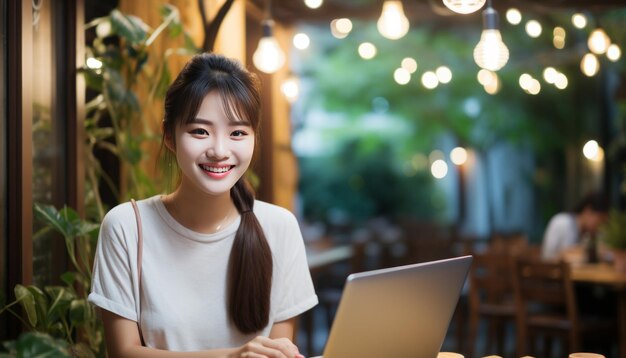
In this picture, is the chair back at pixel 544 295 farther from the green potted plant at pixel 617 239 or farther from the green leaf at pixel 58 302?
the green leaf at pixel 58 302

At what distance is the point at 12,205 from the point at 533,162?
12.4 m

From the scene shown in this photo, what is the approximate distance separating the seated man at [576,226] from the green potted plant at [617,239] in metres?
0.99

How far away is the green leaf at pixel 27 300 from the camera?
2.53 m

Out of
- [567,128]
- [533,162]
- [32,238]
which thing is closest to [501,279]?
[32,238]

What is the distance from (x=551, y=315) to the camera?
629 cm

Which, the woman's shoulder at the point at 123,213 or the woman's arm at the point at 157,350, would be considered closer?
the woman's arm at the point at 157,350

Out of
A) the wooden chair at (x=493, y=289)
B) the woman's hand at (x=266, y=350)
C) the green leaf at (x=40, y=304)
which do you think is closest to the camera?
the woman's hand at (x=266, y=350)

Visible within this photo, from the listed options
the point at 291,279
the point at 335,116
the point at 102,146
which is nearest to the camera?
the point at 291,279

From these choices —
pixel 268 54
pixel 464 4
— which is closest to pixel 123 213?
pixel 464 4

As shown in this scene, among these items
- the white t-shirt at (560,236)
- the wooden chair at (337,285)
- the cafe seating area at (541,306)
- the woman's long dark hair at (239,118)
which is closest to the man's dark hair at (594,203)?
the white t-shirt at (560,236)

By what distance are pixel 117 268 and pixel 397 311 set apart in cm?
75

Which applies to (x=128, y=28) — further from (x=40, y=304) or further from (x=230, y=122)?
(x=230, y=122)

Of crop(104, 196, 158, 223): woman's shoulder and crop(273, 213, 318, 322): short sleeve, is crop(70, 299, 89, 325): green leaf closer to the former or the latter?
crop(104, 196, 158, 223): woman's shoulder

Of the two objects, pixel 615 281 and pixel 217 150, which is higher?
pixel 217 150
